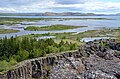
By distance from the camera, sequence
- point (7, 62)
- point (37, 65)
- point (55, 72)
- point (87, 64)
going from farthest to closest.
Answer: point (7, 62) → point (37, 65) → point (87, 64) → point (55, 72)

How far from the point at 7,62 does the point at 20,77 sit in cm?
1202

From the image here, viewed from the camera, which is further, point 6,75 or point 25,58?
point 25,58

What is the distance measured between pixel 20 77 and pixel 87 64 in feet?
86.6

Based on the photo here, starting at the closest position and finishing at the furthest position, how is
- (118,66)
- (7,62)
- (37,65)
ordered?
1. (118,66)
2. (37,65)
3. (7,62)

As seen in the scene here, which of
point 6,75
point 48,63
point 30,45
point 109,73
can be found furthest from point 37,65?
point 109,73

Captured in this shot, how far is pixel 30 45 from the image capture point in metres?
98.8

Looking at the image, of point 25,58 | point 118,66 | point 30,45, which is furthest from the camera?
point 30,45

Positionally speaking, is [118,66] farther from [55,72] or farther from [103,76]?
[55,72]

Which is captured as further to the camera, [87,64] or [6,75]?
[6,75]

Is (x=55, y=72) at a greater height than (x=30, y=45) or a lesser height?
greater

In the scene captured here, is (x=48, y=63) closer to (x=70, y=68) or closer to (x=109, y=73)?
(x=70, y=68)

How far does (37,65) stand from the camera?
7106 centimetres

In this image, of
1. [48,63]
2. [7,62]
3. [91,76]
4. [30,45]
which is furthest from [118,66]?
[30,45]

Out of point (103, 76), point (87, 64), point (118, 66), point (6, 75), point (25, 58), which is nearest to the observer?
point (103, 76)
